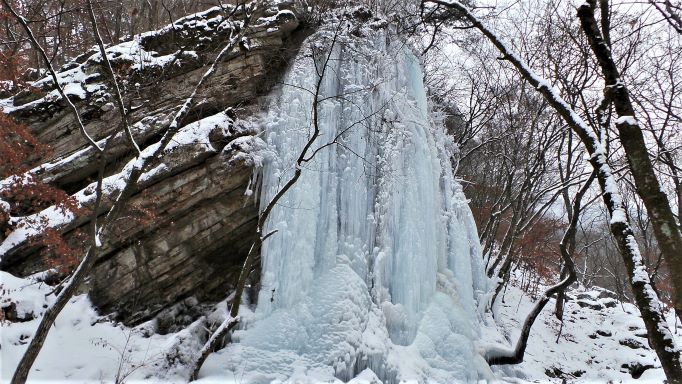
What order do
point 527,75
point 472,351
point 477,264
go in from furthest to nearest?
1. point 477,264
2. point 472,351
3. point 527,75

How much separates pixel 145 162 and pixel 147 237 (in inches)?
102

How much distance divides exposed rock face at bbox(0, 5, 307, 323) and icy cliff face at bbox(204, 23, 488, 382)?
0.66m

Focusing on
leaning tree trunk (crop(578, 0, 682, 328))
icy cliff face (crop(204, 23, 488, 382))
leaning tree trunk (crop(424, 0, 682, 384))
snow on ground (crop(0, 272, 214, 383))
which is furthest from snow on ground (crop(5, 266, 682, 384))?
leaning tree trunk (crop(578, 0, 682, 328))

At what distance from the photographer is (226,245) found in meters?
7.08

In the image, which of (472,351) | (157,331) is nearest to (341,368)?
(472,351)

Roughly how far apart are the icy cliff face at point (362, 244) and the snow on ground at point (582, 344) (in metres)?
2.05

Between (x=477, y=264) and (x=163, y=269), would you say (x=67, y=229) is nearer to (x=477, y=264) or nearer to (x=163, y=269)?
(x=163, y=269)

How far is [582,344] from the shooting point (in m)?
11.0

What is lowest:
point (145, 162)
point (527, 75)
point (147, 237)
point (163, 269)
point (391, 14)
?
point (163, 269)

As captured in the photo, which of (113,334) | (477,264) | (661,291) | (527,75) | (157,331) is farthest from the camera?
(661,291)

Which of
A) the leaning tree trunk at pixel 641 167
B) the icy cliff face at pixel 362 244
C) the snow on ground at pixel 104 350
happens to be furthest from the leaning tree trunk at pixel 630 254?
the snow on ground at pixel 104 350

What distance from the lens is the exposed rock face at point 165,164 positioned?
6375 mm

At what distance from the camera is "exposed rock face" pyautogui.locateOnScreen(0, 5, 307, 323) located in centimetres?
638

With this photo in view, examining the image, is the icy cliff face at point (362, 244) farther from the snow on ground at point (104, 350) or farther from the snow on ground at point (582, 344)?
the snow on ground at point (582, 344)
